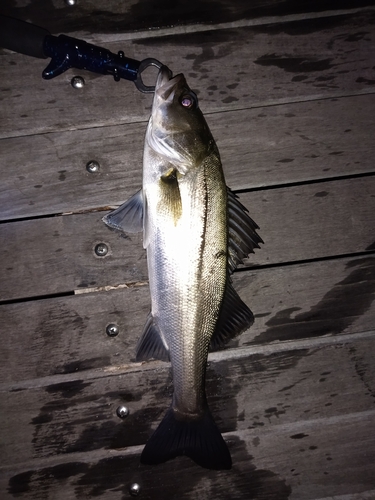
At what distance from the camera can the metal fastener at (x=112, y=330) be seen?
231cm

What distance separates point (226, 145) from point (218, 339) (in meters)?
0.97

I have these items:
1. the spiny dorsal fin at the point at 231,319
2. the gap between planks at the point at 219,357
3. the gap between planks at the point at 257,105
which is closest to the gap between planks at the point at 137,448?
the gap between planks at the point at 219,357

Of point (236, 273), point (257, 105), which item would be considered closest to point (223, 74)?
point (257, 105)

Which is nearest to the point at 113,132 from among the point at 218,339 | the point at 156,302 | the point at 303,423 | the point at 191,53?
the point at 191,53

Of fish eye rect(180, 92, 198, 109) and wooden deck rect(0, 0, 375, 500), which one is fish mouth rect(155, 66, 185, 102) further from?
wooden deck rect(0, 0, 375, 500)

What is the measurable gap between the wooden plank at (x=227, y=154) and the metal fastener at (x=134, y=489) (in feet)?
4.82

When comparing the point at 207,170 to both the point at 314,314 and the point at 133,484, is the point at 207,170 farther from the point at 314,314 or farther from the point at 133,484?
the point at 133,484

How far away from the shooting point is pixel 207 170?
1920mm

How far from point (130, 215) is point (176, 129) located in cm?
42

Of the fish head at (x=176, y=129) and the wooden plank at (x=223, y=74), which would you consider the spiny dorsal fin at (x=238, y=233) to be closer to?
the fish head at (x=176, y=129)

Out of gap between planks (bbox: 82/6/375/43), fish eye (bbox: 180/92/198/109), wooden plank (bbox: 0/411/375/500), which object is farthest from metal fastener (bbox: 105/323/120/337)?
gap between planks (bbox: 82/6/375/43)

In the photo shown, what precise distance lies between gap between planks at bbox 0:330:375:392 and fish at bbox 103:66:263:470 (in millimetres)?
333

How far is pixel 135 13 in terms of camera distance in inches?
89.9

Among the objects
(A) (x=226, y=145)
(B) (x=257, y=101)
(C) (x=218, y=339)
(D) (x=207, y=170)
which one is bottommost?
(C) (x=218, y=339)
